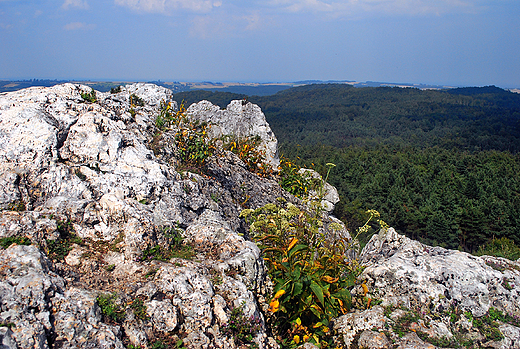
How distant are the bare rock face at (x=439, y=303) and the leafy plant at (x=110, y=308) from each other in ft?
10.7

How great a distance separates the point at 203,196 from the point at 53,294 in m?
3.54

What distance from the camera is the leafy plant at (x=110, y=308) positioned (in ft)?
12.0

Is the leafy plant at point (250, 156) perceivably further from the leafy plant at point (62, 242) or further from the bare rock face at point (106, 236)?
the leafy plant at point (62, 242)

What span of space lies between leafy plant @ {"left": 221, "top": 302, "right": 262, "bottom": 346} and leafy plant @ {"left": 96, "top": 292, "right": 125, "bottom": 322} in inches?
49.6

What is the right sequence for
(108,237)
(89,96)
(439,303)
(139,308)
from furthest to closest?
(89,96), (439,303), (108,237), (139,308)

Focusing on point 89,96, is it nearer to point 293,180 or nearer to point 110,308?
point 110,308

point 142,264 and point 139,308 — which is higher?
point 142,264

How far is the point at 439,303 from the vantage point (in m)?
5.30

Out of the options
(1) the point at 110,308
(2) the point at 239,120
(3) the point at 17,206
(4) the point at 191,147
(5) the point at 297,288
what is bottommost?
(5) the point at 297,288

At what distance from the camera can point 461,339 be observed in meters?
4.80

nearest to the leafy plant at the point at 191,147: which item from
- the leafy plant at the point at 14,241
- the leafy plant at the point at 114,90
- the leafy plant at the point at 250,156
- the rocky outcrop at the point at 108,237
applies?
the rocky outcrop at the point at 108,237

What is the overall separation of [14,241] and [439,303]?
6556 millimetres

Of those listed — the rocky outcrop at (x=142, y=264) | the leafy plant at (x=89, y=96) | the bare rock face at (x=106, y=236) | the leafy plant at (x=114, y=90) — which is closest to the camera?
the bare rock face at (x=106, y=236)

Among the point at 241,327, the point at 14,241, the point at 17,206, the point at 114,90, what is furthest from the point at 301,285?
the point at 114,90
